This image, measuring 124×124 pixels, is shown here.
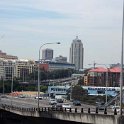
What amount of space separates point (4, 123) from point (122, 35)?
52.1 m

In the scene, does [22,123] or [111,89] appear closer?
[22,123]

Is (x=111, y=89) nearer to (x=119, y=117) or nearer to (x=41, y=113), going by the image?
(x=41, y=113)

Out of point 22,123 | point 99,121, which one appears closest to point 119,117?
point 99,121

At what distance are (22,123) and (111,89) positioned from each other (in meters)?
124

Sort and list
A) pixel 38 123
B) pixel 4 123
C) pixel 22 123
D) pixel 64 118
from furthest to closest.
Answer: pixel 4 123 < pixel 22 123 < pixel 38 123 < pixel 64 118

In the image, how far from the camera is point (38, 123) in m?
68.8

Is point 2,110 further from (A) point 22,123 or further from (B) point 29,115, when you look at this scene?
(B) point 29,115

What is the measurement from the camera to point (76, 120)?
164 ft

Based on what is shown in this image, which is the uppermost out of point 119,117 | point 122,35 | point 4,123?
point 122,35

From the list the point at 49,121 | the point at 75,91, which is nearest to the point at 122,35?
the point at 49,121

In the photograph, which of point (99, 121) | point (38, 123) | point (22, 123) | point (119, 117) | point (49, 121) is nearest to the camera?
point (119, 117)

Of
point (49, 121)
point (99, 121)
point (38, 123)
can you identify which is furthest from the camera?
point (38, 123)

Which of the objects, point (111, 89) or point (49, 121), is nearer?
point (49, 121)

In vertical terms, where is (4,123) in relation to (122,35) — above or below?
below
